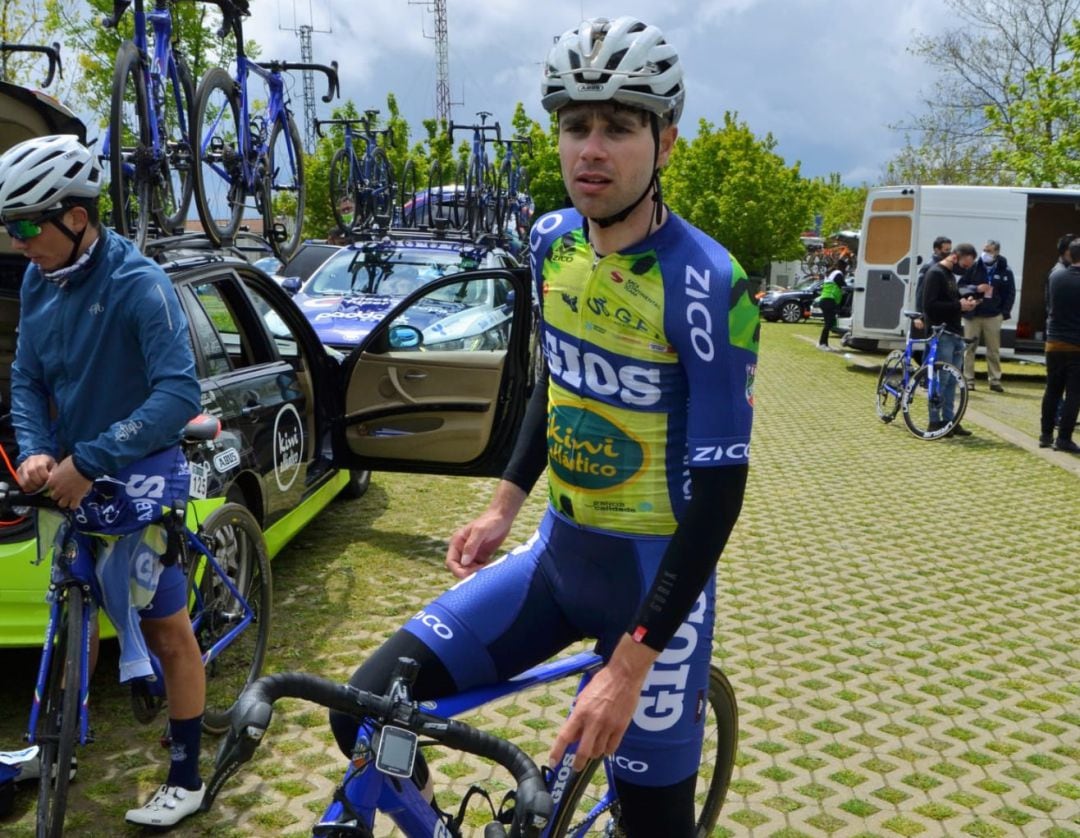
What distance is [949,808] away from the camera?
4.06 meters

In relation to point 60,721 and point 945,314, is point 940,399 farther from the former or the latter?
point 60,721

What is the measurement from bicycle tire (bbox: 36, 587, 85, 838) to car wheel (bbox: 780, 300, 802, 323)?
3458 centimetres

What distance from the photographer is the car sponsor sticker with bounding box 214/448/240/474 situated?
15.5 feet

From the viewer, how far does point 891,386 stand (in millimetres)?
13156

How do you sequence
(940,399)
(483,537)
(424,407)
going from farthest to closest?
(940,399)
(424,407)
(483,537)

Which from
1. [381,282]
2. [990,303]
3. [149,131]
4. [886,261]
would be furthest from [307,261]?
[886,261]

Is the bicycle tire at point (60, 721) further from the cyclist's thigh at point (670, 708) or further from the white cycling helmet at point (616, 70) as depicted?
the white cycling helmet at point (616, 70)

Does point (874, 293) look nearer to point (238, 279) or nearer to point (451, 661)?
point (238, 279)

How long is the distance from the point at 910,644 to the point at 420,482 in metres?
4.56

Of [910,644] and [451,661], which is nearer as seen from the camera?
[451,661]

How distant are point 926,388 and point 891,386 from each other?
490mm

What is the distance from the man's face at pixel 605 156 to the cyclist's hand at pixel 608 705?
86 cm

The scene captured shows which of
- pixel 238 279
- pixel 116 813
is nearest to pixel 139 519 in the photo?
pixel 116 813

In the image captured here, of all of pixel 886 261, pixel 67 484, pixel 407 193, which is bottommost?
pixel 67 484
